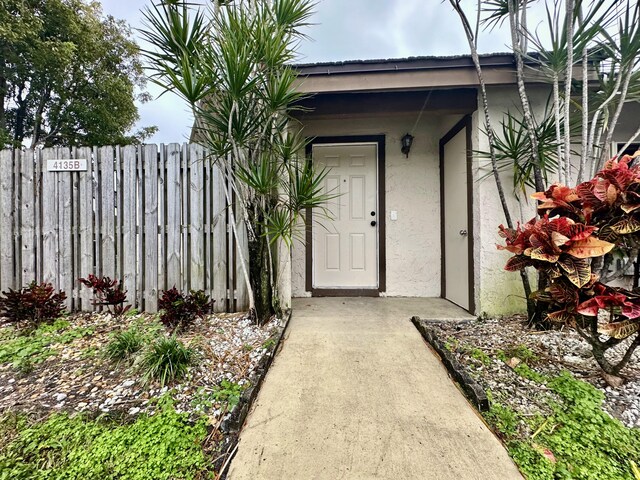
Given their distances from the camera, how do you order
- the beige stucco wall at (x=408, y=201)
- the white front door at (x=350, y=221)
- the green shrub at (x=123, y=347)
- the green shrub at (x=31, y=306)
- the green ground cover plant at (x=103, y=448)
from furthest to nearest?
the white front door at (x=350, y=221)
the beige stucco wall at (x=408, y=201)
the green shrub at (x=31, y=306)
the green shrub at (x=123, y=347)
the green ground cover plant at (x=103, y=448)

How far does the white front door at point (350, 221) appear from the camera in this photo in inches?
150

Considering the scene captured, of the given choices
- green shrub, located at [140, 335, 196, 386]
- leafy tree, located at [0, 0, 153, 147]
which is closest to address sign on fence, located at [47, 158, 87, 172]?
green shrub, located at [140, 335, 196, 386]

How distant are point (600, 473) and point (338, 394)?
1222 millimetres

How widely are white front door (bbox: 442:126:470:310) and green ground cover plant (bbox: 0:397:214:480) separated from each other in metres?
2.88

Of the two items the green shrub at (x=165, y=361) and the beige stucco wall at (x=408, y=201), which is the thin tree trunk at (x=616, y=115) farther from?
the green shrub at (x=165, y=361)

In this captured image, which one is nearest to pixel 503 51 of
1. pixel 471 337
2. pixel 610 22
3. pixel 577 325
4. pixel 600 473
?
pixel 610 22

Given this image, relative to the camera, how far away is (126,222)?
2.81m

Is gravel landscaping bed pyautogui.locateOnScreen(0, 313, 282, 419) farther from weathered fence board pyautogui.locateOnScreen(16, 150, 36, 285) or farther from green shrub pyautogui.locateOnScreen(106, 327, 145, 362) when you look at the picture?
weathered fence board pyautogui.locateOnScreen(16, 150, 36, 285)

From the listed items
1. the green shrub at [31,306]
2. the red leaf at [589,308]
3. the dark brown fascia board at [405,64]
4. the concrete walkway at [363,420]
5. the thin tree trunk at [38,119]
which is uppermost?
the thin tree trunk at [38,119]

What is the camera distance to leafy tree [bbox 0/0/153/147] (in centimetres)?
683

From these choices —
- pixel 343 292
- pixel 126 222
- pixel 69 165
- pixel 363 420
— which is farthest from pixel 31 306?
pixel 343 292

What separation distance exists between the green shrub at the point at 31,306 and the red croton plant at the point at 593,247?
12.9 ft

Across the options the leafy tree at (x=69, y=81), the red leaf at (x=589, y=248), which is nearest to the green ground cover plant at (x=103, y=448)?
the red leaf at (x=589, y=248)

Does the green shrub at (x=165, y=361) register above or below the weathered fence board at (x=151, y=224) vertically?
Result: below
